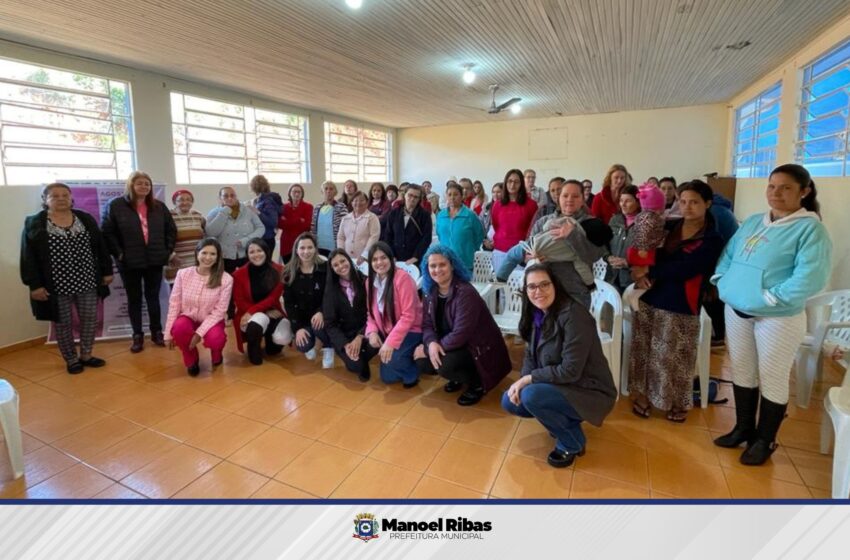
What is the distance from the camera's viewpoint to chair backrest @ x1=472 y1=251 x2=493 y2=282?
4039 millimetres

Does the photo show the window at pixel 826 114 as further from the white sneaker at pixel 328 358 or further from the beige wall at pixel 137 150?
the beige wall at pixel 137 150

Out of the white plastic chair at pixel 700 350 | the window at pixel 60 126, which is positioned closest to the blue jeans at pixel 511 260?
the white plastic chair at pixel 700 350

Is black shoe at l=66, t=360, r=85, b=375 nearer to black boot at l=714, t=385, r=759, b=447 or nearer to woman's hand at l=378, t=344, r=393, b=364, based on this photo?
woman's hand at l=378, t=344, r=393, b=364

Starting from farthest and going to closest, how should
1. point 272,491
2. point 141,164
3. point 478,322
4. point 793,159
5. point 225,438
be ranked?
point 141,164
point 793,159
point 478,322
point 225,438
point 272,491

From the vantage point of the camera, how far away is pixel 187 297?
10.8 ft

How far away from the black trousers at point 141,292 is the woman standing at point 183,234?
0.17 m

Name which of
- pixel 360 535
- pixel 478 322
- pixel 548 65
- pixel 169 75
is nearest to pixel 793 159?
pixel 548 65

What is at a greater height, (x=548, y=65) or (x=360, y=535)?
(x=548, y=65)

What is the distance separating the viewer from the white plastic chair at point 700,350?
8.43 feet

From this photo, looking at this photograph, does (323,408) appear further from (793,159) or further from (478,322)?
(793,159)

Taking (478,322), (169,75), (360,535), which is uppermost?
(169,75)

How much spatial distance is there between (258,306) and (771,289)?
10.5 ft

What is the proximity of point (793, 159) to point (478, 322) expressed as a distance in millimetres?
4396

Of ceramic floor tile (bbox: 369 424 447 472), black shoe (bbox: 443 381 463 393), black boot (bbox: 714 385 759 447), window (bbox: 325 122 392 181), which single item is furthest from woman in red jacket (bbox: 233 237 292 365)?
window (bbox: 325 122 392 181)
